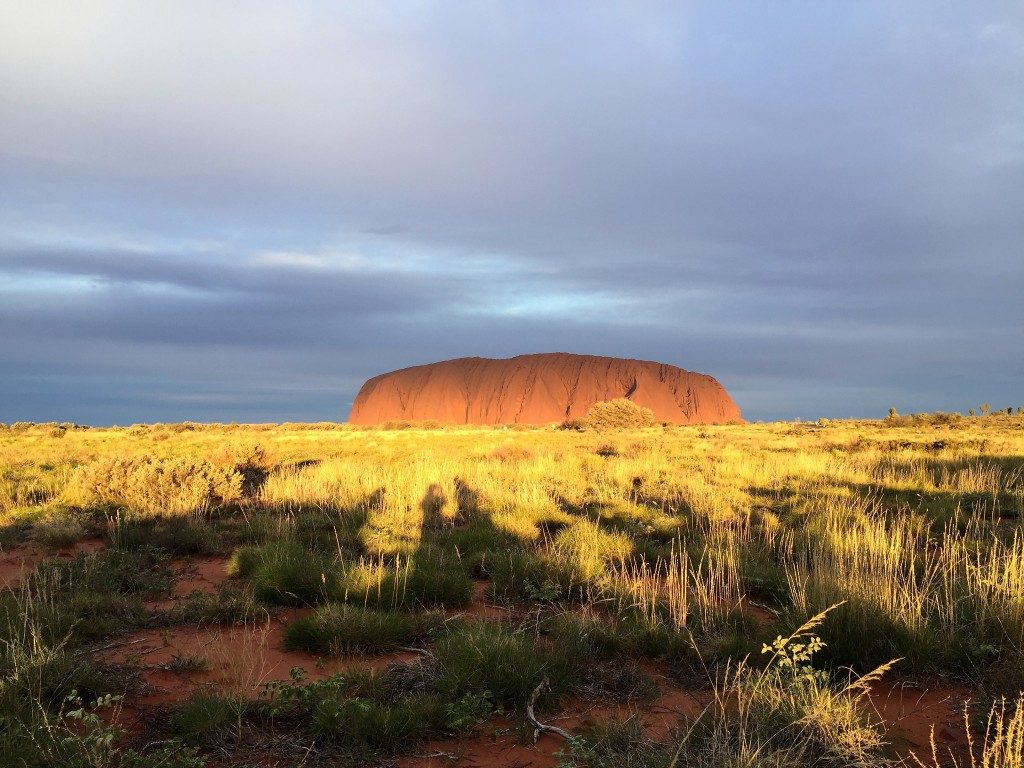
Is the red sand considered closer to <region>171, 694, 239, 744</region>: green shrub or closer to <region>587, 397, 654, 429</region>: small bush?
<region>171, 694, 239, 744</region>: green shrub

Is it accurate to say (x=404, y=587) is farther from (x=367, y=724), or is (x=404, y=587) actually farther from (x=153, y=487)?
(x=153, y=487)

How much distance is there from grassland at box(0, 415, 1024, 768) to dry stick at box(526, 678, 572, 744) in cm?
4

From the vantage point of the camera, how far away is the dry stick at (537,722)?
3609 millimetres

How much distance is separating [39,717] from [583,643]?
3.30 meters

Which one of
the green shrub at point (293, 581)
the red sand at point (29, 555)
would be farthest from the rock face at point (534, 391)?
the green shrub at point (293, 581)

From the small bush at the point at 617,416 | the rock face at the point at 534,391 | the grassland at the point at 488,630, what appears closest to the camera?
the grassland at the point at 488,630

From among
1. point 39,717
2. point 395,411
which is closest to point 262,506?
point 39,717

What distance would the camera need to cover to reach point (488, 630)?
15.3 ft

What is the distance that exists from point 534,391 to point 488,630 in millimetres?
92235

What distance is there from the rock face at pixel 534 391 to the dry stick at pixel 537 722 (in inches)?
3402

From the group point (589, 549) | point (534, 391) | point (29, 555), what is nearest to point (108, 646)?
point (29, 555)

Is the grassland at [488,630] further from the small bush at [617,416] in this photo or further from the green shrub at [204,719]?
the small bush at [617,416]

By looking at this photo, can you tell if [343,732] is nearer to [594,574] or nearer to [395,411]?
[594,574]

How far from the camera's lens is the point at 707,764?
2928mm
